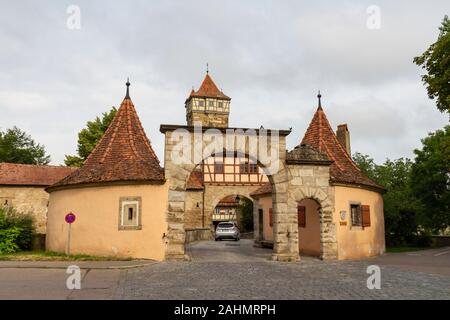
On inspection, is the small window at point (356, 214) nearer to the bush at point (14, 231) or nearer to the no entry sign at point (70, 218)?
the no entry sign at point (70, 218)

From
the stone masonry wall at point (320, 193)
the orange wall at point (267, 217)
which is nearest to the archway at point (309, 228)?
the stone masonry wall at point (320, 193)

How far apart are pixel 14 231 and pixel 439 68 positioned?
18.6m

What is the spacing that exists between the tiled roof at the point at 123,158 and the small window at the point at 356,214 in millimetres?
7780

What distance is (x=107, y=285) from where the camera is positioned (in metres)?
9.22

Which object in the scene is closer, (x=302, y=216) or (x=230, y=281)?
(x=230, y=281)

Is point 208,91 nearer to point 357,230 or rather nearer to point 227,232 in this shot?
point 227,232

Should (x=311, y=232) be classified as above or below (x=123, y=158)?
below

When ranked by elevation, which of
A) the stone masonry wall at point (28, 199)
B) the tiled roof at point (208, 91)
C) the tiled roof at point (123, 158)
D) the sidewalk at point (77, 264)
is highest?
the tiled roof at point (208, 91)

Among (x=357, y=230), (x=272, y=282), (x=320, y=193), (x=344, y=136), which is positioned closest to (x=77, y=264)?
(x=272, y=282)

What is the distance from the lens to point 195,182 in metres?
38.2

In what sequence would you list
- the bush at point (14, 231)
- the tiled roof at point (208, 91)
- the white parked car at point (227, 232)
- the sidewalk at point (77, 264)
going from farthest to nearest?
the tiled roof at point (208, 91) → the white parked car at point (227, 232) → the bush at point (14, 231) → the sidewalk at point (77, 264)

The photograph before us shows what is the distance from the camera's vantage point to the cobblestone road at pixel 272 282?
8.10 meters

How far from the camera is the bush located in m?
16.0

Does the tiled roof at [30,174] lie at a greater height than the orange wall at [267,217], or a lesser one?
greater
